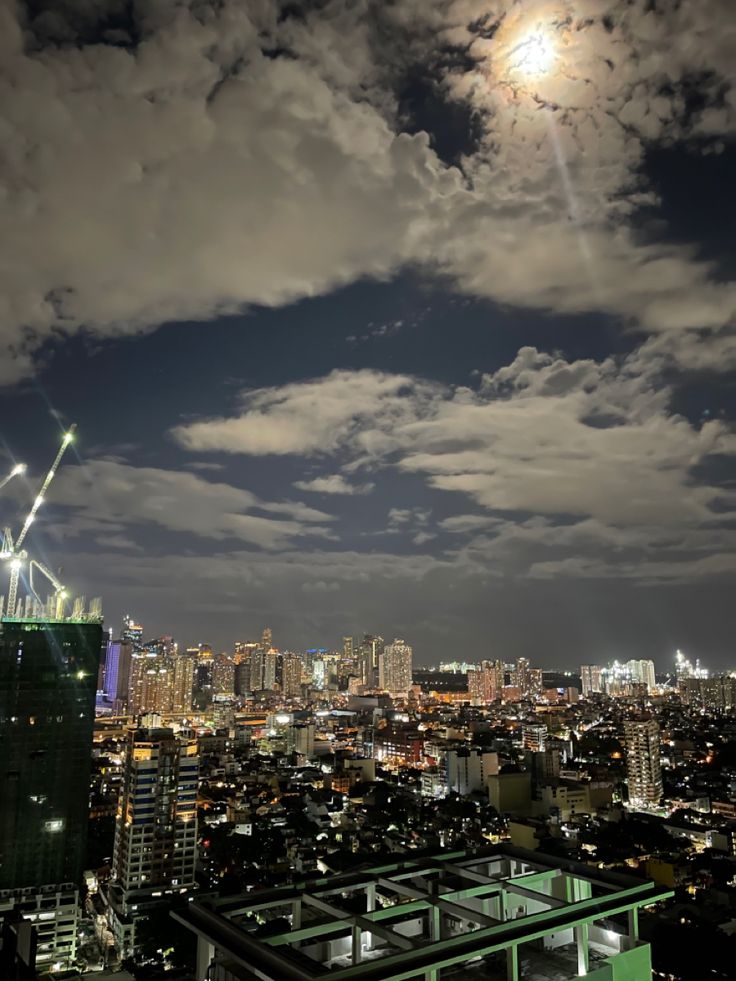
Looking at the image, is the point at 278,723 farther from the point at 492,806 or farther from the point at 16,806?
the point at 16,806

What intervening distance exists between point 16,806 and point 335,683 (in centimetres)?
4195

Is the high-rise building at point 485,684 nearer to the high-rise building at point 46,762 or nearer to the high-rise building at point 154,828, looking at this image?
the high-rise building at point 154,828

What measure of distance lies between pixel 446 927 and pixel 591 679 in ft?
181

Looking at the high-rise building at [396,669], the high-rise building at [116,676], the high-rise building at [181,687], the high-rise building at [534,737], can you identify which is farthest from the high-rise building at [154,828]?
the high-rise building at [396,669]

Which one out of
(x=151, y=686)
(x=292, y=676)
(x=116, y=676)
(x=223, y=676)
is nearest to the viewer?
(x=116, y=676)

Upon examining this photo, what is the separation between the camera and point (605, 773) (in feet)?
59.0

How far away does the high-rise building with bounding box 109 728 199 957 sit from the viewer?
340 inches

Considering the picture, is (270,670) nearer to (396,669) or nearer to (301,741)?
(396,669)

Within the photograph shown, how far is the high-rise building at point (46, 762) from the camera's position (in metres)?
7.79

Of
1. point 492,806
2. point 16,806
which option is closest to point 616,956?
point 16,806

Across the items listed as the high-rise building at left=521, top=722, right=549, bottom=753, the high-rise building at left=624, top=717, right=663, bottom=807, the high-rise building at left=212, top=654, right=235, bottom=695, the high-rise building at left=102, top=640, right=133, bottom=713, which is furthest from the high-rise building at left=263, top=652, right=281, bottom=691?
the high-rise building at left=624, top=717, right=663, bottom=807

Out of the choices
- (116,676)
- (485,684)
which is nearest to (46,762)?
(116,676)

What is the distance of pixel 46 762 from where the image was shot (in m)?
8.38

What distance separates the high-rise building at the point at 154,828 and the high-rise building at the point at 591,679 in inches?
1840
